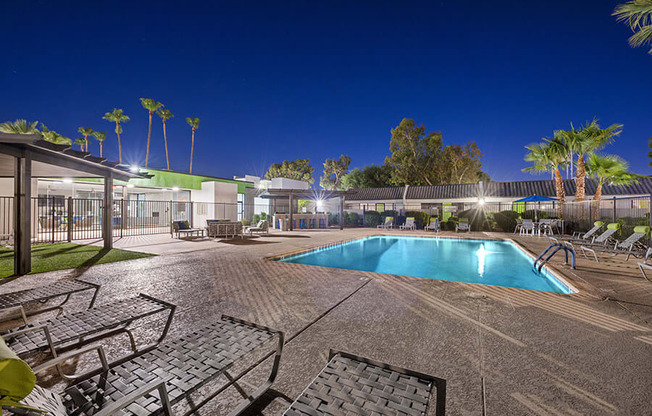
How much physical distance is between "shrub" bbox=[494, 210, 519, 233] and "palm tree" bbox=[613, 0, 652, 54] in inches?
425

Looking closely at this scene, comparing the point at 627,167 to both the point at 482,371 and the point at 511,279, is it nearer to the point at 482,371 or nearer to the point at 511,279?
the point at 511,279

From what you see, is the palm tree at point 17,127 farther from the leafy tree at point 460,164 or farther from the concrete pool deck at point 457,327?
the leafy tree at point 460,164

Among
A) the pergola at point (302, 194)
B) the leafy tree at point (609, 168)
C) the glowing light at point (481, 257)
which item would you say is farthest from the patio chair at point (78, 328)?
the leafy tree at point (609, 168)

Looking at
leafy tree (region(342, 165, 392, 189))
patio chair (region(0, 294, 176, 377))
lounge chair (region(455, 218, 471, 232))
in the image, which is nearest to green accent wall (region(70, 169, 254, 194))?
patio chair (region(0, 294, 176, 377))

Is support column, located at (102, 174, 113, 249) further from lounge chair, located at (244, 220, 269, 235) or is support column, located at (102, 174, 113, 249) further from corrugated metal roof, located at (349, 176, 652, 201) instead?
corrugated metal roof, located at (349, 176, 652, 201)

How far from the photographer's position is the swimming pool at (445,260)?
639cm

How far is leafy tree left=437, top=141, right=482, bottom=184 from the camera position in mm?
33438

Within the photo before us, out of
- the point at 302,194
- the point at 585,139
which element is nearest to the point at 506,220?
the point at 585,139

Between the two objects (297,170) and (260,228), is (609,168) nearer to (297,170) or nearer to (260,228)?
(260,228)

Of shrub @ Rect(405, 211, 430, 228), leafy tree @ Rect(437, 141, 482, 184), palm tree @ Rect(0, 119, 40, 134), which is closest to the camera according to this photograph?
palm tree @ Rect(0, 119, 40, 134)

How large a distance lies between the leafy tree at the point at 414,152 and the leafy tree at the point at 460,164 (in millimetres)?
1516

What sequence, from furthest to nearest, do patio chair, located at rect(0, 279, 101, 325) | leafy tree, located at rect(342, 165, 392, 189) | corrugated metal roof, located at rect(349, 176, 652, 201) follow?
1. leafy tree, located at rect(342, 165, 392, 189)
2. corrugated metal roof, located at rect(349, 176, 652, 201)
3. patio chair, located at rect(0, 279, 101, 325)

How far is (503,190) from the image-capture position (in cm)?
2231

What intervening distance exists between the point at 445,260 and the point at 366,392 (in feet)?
27.8
